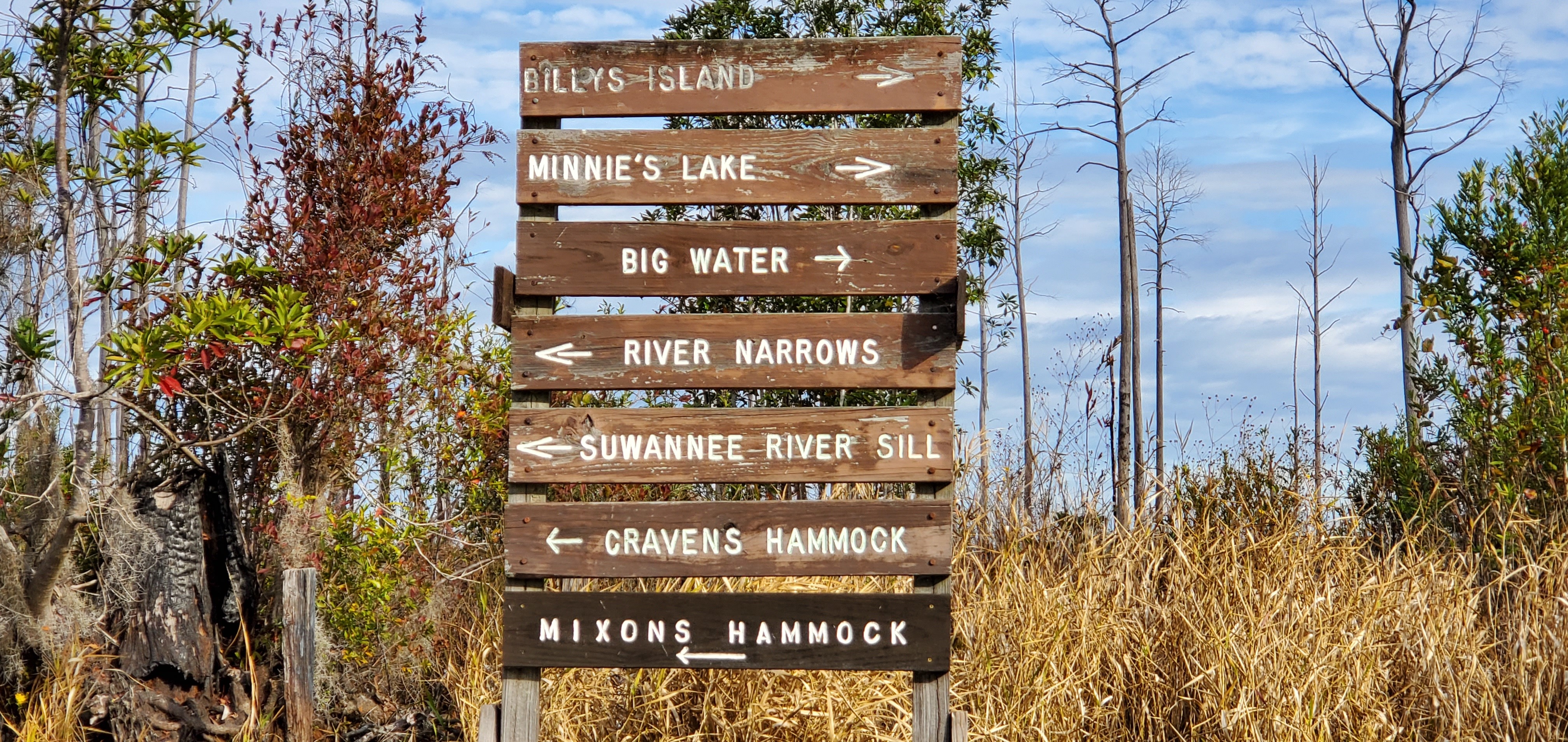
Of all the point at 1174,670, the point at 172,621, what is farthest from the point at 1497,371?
the point at 172,621

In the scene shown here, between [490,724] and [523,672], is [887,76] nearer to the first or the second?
[523,672]

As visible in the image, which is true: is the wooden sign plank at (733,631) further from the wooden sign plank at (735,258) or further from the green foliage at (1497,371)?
the green foliage at (1497,371)

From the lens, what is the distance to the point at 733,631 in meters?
4.80

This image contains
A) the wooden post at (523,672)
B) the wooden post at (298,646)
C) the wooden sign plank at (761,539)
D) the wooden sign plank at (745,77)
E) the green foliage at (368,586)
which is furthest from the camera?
the green foliage at (368,586)

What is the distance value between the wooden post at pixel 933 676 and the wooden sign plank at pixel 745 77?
29cm

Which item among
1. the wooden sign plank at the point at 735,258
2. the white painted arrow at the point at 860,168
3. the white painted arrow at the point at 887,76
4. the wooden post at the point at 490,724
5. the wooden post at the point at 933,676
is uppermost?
the white painted arrow at the point at 887,76

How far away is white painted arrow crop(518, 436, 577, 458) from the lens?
4848mm

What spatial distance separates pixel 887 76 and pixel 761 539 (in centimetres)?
187

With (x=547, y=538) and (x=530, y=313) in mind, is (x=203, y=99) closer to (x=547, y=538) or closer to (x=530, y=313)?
(x=530, y=313)

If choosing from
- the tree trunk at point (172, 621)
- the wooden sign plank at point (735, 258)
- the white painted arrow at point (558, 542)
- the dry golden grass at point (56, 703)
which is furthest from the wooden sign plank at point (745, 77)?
the dry golden grass at point (56, 703)

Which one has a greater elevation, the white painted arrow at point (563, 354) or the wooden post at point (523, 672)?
the white painted arrow at point (563, 354)

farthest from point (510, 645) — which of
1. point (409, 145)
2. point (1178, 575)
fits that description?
point (409, 145)

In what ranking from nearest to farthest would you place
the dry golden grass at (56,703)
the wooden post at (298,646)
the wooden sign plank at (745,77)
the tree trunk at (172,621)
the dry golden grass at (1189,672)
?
the wooden sign plank at (745,77), the dry golden grass at (1189,672), the dry golden grass at (56,703), the wooden post at (298,646), the tree trunk at (172,621)

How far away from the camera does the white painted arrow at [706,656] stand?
4.79 meters
